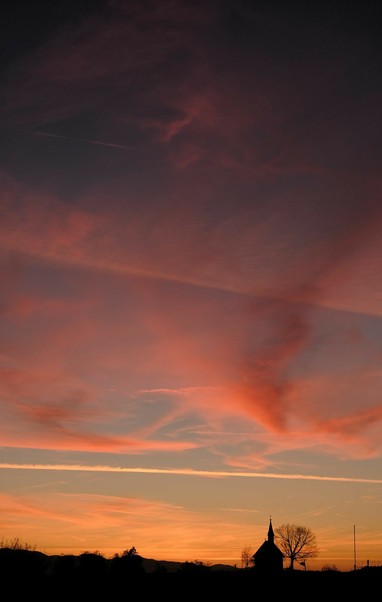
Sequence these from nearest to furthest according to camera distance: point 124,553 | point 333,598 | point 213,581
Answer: point 333,598 → point 213,581 → point 124,553

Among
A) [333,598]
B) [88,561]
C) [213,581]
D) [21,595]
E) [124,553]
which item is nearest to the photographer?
[333,598]

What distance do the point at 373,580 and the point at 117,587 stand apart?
3980cm

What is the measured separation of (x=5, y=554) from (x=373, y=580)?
58230mm

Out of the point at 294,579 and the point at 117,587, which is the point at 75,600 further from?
the point at 294,579

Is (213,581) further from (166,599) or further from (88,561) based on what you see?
(88,561)

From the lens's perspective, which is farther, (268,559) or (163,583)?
(268,559)

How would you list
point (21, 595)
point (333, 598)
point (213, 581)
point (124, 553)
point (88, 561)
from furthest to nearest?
point (124, 553), point (88, 561), point (213, 581), point (21, 595), point (333, 598)

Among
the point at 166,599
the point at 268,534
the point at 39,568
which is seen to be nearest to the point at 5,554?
→ the point at 39,568

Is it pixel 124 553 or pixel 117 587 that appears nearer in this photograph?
pixel 117 587

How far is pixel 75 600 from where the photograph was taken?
95812 millimetres

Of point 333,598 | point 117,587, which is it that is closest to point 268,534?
point 117,587

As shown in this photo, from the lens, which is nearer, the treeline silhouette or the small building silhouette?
the treeline silhouette

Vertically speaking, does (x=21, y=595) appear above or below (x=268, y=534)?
below

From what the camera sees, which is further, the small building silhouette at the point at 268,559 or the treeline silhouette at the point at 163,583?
the small building silhouette at the point at 268,559
